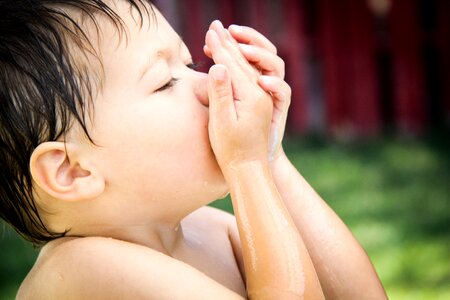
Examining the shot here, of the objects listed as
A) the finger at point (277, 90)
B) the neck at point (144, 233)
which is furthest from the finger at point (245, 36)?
the neck at point (144, 233)

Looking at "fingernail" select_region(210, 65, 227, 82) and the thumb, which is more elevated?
"fingernail" select_region(210, 65, 227, 82)

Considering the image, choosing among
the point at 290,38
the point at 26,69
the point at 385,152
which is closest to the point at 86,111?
the point at 26,69

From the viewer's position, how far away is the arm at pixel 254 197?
6.24 feet

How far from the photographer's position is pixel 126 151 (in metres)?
1.93

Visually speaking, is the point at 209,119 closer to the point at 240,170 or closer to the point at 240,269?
the point at 240,170

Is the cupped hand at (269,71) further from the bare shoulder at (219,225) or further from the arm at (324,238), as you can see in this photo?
the bare shoulder at (219,225)

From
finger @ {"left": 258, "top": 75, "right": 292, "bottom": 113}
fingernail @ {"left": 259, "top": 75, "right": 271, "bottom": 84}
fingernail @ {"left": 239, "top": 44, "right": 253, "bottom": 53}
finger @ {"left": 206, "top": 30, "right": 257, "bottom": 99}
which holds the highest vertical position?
fingernail @ {"left": 239, "top": 44, "right": 253, "bottom": 53}

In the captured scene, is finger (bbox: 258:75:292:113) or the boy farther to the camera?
finger (bbox: 258:75:292:113)

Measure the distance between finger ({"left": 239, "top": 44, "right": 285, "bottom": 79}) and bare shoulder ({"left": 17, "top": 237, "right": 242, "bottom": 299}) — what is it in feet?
1.71

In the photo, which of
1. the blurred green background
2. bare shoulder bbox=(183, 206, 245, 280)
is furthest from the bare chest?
the blurred green background

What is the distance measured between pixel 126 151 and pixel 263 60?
41 cm

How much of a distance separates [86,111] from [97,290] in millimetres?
394

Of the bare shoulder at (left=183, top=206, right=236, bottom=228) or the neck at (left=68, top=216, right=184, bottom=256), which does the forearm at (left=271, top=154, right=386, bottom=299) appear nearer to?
the bare shoulder at (left=183, top=206, right=236, bottom=228)

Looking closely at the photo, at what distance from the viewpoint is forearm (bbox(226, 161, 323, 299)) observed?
1898 mm
